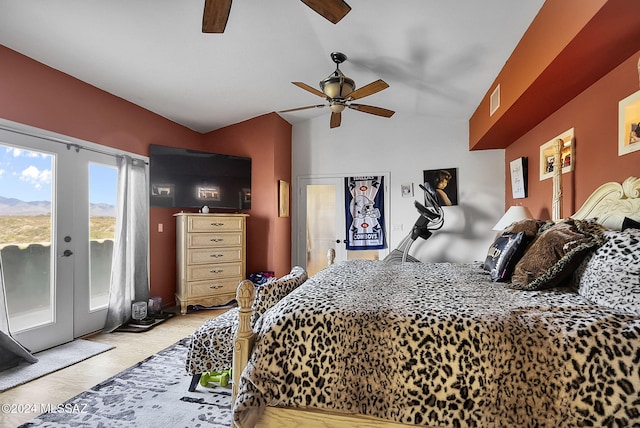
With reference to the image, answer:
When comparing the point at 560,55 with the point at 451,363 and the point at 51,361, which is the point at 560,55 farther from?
the point at 51,361

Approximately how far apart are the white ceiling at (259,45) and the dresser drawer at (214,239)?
65.6 inches

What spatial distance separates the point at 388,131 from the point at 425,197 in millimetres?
1175

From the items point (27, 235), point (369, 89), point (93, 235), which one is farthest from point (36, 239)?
point (369, 89)

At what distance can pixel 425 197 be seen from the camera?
4.71m

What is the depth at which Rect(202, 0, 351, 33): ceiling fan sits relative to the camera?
62.3 inches

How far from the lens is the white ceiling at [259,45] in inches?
91.7

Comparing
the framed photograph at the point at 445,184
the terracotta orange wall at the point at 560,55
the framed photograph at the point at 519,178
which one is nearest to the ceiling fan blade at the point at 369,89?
the terracotta orange wall at the point at 560,55

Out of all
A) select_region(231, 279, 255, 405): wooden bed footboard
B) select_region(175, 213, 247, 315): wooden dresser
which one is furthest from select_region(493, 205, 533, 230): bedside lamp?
select_region(175, 213, 247, 315): wooden dresser

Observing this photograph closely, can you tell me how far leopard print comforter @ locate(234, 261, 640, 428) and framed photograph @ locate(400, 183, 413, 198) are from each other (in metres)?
3.51

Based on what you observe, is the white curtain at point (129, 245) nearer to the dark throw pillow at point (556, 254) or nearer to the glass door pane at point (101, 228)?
the glass door pane at point (101, 228)

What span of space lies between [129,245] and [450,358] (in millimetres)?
3706

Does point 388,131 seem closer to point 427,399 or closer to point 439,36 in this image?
point 439,36

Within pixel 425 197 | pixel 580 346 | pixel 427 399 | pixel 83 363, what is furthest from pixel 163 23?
pixel 425 197

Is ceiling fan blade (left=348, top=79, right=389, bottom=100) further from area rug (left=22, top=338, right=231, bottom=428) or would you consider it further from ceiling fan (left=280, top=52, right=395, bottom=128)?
area rug (left=22, top=338, right=231, bottom=428)
